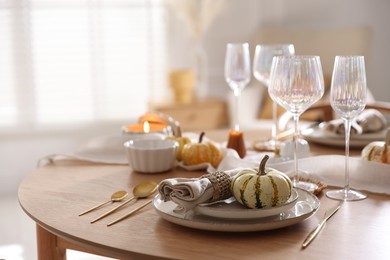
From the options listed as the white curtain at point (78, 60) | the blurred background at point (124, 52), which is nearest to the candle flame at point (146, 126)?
the blurred background at point (124, 52)

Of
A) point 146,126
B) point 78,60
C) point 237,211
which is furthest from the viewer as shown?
point 78,60

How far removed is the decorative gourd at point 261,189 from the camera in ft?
4.00

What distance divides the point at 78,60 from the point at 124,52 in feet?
0.98

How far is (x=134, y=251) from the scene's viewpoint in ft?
3.68

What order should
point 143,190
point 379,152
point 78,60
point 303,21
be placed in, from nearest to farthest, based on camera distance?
point 143,190
point 379,152
point 78,60
point 303,21

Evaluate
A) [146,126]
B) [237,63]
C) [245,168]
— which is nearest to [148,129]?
[146,126]

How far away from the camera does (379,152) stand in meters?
1.58

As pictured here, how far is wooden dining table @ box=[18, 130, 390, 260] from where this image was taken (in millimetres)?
1115

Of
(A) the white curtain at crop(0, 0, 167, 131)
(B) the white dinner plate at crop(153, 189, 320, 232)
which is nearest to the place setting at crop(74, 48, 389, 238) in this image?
(B) the white dinner plate at crop(153, 189, 320, 232)

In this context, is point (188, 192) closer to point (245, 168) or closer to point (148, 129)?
point (245, 168)

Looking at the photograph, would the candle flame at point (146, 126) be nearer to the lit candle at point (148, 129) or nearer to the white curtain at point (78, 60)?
the lit candle at point (148, 129)

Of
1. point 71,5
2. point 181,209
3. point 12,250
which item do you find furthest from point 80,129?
point 181,209

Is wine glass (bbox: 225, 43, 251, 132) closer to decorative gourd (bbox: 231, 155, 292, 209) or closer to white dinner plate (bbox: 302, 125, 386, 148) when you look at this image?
white dinner plate (bbox: 302, 125, 386, 148)

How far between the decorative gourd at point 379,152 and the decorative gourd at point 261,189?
0.42m
